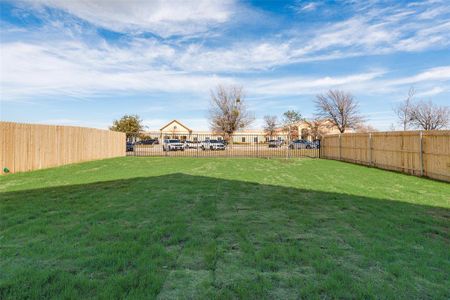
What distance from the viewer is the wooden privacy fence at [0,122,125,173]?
29.9ft

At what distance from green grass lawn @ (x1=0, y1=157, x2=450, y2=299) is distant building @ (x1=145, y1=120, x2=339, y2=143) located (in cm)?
1449

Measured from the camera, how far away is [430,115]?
29.0 meters

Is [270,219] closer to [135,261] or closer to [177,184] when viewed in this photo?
[135,261]

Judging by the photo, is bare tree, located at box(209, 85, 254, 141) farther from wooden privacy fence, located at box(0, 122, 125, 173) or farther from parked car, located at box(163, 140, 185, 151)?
wooden privacy fence, located at box(0, 122, 125, 173)

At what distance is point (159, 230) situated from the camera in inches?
131

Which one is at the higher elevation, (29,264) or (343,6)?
(343,6)

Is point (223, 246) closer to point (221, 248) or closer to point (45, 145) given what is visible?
point (221, 248)

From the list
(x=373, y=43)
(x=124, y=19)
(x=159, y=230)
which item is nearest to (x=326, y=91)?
(x=373, y=43)

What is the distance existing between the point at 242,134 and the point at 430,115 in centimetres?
2265

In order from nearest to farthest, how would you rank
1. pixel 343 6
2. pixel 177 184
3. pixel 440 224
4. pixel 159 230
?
pixel 159 230, pixel 440 224, pixel 177 184, pixel 343 6

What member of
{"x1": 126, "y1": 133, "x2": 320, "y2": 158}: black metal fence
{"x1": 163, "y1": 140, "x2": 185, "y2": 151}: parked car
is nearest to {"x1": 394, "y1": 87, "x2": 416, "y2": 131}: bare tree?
{"x1": 126, "y1": 133, "x2": 320, "y2": 158}: black metal fence

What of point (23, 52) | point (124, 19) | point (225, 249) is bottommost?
point (225, 249)

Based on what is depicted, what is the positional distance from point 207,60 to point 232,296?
1721cm

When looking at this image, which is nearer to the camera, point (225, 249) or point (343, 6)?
point (225, 249)
